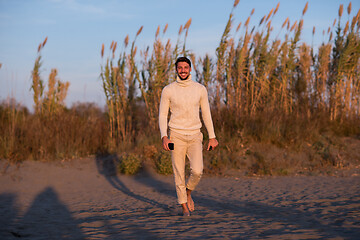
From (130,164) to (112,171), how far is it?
26.8 inches

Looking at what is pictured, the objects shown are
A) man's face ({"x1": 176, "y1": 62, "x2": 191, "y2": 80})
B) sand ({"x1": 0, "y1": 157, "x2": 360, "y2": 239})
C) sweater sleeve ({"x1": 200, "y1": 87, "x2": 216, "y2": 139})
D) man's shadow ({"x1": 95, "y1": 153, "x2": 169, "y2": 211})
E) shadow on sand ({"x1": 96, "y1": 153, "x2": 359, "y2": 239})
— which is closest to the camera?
shadow on sand ({"x1": 96, "y1": 153, "x2": 359, "y2": 239})

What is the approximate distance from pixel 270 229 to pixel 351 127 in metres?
7.62

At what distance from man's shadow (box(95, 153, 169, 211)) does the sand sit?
0.02 metres

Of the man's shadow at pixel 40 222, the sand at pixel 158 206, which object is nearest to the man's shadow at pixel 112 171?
the sand at pixel 158 206

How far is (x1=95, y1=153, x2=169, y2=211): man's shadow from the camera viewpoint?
283 inches

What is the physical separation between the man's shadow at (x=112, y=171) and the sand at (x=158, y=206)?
0.02 m

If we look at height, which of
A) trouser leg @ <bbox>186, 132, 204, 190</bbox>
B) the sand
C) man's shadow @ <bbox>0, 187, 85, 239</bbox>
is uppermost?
trouser leg @ <bbox>186, 132, 204, 190</bbox>

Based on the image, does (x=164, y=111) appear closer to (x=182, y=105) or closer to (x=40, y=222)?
(x=182, y=105)

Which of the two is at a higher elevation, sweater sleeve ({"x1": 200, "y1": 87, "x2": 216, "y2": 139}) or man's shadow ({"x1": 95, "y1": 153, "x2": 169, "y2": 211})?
sweater sleeve ({"x1": 200, "y1": 87, "x2": 216, "y2": 139})

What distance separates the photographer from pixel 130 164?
858cm

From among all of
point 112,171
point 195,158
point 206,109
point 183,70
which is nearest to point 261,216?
point 195,158

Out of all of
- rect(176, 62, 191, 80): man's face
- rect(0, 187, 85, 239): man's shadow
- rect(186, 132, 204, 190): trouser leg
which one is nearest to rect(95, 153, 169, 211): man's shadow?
rect(0, 187, 85, 239): man's shadow

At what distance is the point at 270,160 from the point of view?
8.80m

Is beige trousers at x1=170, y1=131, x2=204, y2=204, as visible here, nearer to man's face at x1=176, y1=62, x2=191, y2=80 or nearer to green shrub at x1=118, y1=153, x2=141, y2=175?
man's face at x1=176, y1=62, x2=191, y2=80
